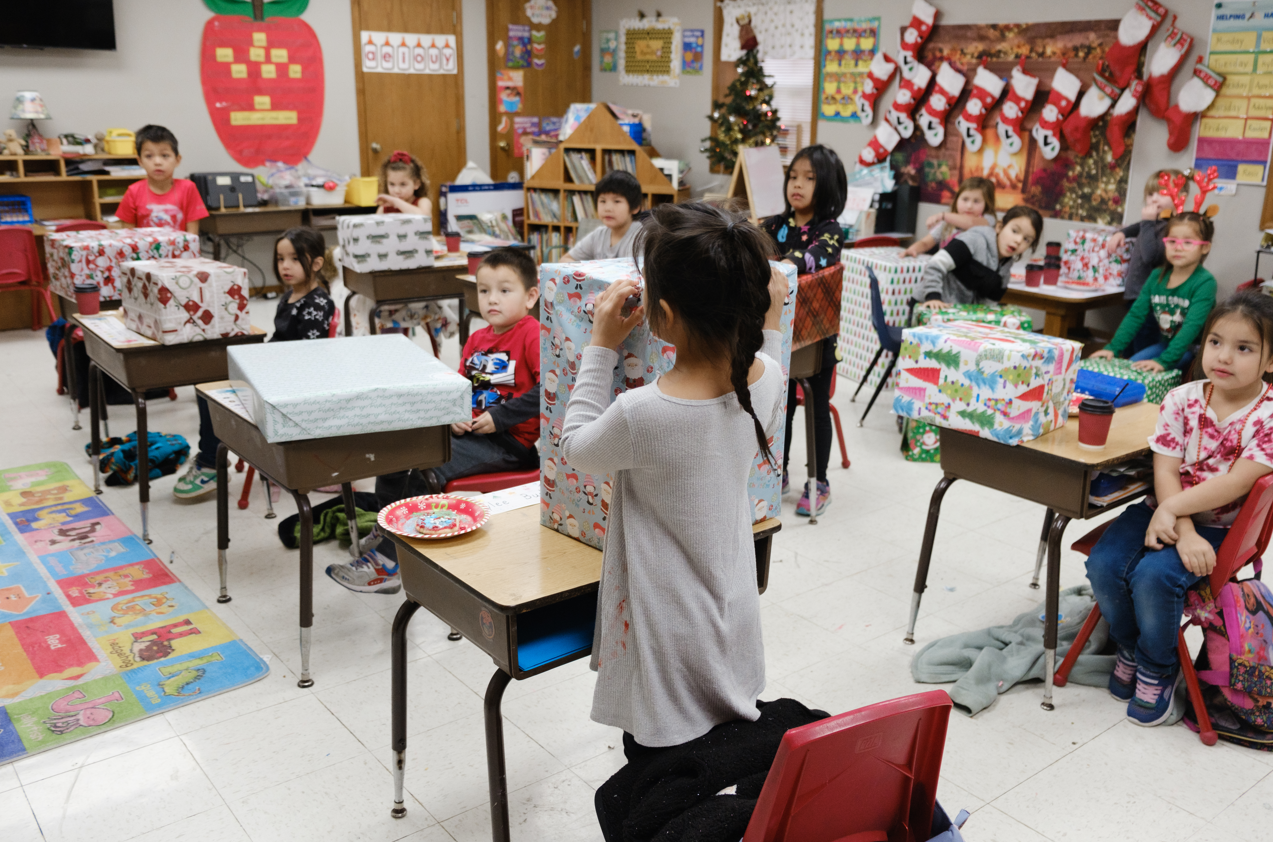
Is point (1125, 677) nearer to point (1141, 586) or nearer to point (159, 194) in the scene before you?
point (1141, 586)

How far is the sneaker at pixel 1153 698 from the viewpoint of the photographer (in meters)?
2.54

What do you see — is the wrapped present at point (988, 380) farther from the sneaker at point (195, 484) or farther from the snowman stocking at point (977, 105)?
the snowman stocking at point (977, 105)

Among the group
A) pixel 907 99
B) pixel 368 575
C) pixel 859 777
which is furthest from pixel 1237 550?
pixel 907 99

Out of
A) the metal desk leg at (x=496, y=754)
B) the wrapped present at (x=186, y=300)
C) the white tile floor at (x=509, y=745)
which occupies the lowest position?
the white tile floor at (x=509, y=745)

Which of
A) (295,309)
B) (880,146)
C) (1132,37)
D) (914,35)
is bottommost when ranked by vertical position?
(295,309)

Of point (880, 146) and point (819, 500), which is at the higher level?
point (880, 146)

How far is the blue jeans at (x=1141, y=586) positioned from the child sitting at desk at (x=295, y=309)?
276cm

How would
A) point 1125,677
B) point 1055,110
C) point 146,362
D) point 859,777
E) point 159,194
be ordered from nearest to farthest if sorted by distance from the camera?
point 859,777 → point 1125,677 → point 146,362 → point 159,194 → point 1055,110

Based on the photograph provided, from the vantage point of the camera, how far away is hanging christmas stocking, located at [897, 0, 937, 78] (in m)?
6.59

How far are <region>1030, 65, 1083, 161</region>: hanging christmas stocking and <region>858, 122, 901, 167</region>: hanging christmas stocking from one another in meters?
1.07

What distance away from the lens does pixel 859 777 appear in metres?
1.29

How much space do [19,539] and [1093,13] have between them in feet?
19.5

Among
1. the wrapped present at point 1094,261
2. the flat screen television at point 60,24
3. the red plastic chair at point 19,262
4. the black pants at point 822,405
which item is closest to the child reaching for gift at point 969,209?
the wrapped present at point 1094,261

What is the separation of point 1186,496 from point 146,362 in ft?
10.2
